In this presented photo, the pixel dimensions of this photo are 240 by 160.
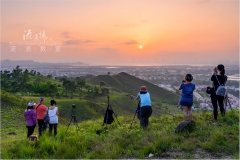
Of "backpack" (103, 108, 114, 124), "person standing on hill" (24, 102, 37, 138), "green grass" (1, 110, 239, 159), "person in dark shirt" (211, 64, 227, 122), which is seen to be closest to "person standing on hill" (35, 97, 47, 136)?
"person standing on hill" (24, 102, 37, 138)

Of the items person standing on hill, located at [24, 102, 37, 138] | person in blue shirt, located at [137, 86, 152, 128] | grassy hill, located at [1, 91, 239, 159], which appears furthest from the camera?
person standing on hill, located at [24, 102, 37, 138]

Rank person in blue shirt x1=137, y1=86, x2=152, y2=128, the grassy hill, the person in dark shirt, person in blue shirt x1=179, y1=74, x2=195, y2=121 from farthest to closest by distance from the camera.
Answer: person in blue shirt x1=137, y1=86, x2=152, y2=128 < the person in dark shirt < person in blue shirt x1=179, y1=74, x2=195, y2=121 < the grassy hill

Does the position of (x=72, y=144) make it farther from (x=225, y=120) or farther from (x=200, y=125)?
(x=225, y=120)

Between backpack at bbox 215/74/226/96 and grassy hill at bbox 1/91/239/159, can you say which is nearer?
grassy hill at bbox 1/91/239/159

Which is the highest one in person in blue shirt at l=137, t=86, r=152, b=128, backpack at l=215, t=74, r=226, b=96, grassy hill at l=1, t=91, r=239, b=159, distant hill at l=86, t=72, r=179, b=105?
backpack at l=215, t=74, r=226, b=96

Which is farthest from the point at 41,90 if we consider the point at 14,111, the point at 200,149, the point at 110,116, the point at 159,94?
the point at 159,94

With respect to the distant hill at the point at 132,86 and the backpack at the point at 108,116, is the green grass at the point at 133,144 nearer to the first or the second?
the backpack at the point at 108,116

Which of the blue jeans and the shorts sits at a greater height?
the shorts

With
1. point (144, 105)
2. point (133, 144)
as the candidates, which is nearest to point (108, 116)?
point (144, 105)

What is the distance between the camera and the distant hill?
282ft

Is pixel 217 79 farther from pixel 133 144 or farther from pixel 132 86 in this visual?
pixel 132 86

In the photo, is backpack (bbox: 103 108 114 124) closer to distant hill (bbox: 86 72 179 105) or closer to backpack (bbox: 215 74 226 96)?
backpack (bbox: 215 74 226 96)

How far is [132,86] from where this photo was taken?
10406cm

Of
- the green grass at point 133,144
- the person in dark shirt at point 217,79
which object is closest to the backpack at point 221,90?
the person in dark shirt at point 217,79
